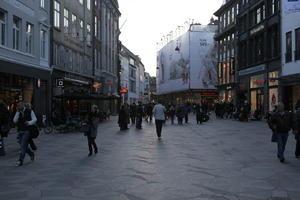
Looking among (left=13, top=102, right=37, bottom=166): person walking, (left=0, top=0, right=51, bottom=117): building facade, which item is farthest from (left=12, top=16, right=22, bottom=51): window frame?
(left=13, top=102, right=37, bottom=166): person walking

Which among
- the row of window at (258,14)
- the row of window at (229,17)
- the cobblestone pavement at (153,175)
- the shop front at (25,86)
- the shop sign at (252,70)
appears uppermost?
the row of window at (229,17)

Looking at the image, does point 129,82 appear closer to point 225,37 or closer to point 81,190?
point 225,37

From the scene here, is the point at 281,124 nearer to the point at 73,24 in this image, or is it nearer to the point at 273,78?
the point at 273,78

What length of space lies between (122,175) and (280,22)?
3099 centimetres

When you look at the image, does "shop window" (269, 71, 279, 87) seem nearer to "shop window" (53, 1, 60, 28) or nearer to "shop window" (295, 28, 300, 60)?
"shop window" (295, 28, 300, 60)

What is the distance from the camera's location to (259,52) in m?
43.1

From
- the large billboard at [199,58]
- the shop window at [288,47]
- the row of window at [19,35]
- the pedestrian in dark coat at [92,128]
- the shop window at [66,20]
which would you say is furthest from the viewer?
the large billboard at [199,58]

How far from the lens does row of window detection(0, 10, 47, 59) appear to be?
894 inches

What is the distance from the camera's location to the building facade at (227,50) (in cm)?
5278

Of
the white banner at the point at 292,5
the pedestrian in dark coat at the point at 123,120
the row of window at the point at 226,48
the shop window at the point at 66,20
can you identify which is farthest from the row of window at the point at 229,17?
the white banner at the point at 292,5

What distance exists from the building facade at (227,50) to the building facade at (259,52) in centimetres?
288

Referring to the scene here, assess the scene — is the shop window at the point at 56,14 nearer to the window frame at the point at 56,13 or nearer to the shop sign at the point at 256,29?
the window frame at the point at 56,13

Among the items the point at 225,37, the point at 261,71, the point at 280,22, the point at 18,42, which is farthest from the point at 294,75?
the point at 225,37

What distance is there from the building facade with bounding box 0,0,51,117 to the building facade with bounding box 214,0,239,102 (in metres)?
28.3
